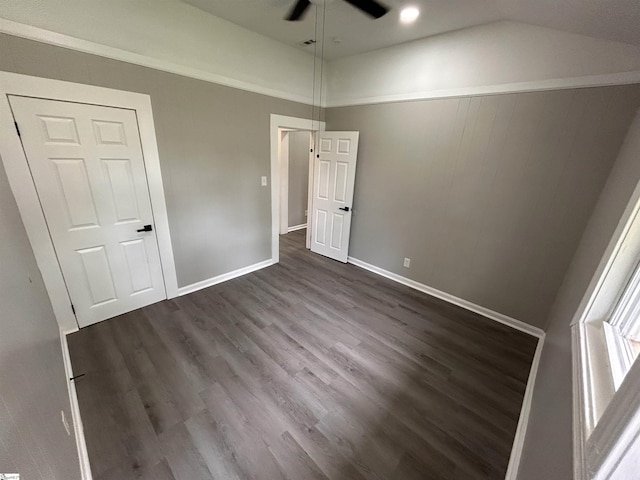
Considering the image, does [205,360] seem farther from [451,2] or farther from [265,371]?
[451,2]

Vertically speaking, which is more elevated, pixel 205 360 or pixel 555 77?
pixel 555 77

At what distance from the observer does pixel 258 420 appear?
65.5 inches

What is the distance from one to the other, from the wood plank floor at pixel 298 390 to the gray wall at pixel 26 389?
1.43 ft

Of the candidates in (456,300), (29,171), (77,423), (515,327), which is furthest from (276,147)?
(515,327)

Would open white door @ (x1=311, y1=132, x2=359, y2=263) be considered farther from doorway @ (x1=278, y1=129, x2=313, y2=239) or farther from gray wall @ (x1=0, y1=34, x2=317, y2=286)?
doorway @ (x1=278, y1=129, x2=313, y2=239)

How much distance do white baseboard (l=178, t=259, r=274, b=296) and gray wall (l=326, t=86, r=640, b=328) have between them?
71.4 inches

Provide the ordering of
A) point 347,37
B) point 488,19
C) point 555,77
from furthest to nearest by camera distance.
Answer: point 347,37
point 488,19
point 555,77

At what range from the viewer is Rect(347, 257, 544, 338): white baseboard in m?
2.69

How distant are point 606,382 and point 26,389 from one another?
6.53ft

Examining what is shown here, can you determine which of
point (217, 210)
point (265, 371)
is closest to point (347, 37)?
point (217, 210)

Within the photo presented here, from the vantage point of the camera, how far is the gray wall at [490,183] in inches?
85.9

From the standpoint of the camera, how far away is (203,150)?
283cm

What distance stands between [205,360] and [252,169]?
234 cm

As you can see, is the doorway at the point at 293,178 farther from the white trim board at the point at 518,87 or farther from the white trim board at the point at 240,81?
the white trim board at the point at 518,87
